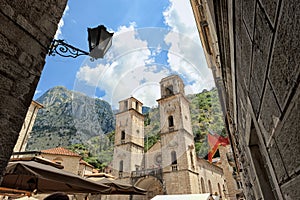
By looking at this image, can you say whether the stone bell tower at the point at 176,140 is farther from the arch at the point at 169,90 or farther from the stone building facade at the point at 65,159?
the stone building facade at the point at 65,159

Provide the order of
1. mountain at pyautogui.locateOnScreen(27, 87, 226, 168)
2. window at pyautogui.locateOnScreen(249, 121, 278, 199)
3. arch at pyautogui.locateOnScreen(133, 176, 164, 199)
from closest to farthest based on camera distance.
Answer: window at pyautogui.locateOnScreen(249, 121, 278, 199), arch at pyautogui.locateOnScreen(133, 176, 164, 199), mountain at pyautogui.locateOnScreen(27, 87, 226, 168)

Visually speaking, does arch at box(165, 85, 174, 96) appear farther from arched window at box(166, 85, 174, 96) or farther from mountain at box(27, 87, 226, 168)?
mountain at box(27, 87, 226, 168)

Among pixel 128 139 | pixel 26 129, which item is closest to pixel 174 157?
pixel 128 139

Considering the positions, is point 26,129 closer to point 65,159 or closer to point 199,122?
point 65,159

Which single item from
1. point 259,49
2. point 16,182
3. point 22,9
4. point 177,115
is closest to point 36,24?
point 22,9

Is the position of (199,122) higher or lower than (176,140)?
higher

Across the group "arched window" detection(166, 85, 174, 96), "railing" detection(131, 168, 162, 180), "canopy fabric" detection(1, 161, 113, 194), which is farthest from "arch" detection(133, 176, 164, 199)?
"canopy fabric" detection(1, 161, 113, 194)

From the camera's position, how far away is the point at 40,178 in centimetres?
294

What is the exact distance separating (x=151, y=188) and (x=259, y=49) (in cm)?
2496

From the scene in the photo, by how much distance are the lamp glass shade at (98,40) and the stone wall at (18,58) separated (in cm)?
87

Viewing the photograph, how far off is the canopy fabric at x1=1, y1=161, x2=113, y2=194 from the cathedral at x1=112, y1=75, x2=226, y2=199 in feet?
57.8

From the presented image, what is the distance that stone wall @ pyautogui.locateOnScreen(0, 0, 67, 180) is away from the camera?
172 centimetres

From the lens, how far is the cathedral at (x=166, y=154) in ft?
66.7

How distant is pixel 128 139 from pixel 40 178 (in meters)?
24.0
